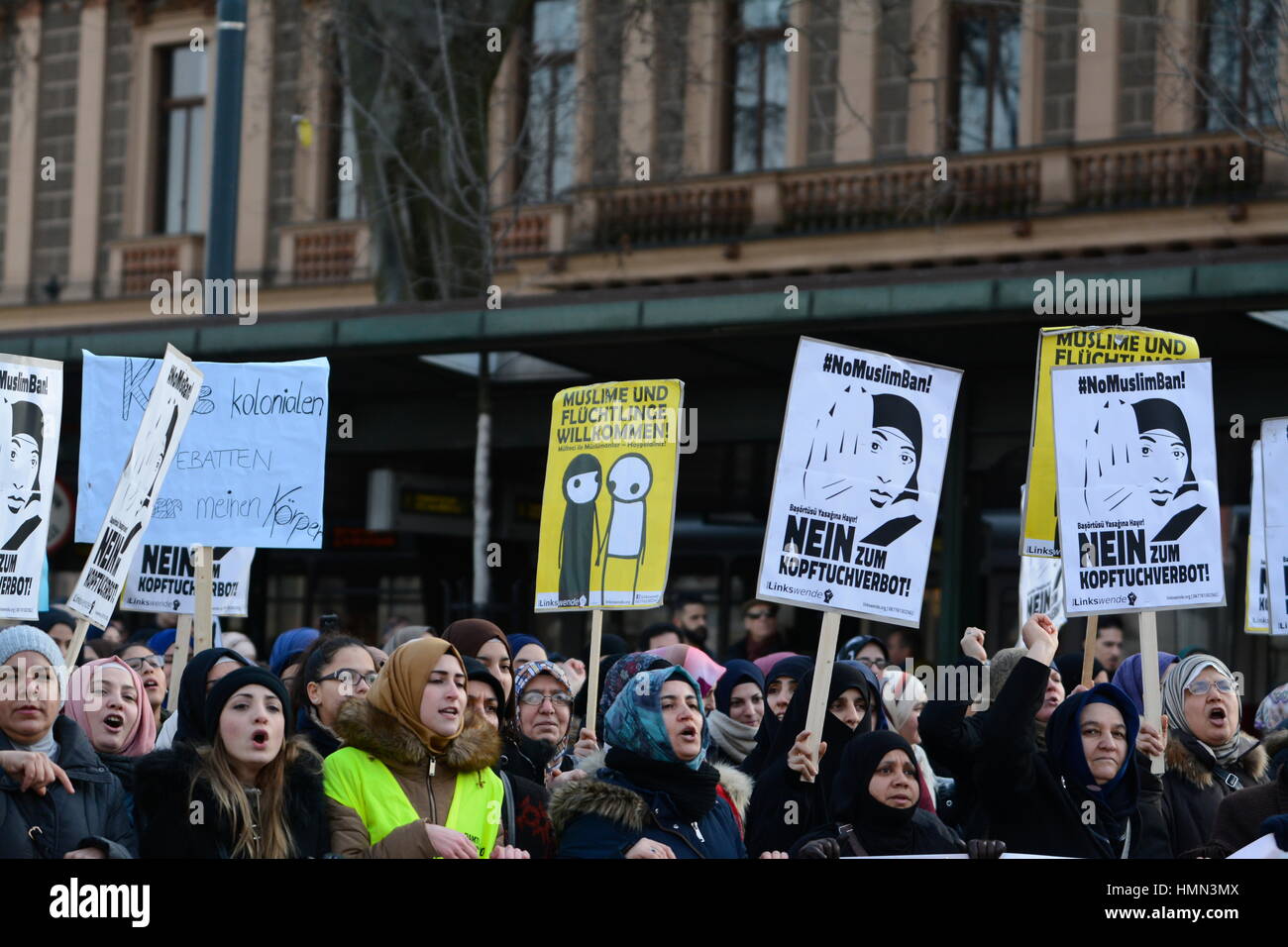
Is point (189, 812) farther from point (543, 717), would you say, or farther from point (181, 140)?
point (181, 140)

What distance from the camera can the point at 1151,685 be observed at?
271 inches

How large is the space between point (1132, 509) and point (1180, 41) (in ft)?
44.7

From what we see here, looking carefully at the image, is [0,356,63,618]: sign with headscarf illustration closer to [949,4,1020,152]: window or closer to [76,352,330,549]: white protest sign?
[76,352,330,549]: white protest sign

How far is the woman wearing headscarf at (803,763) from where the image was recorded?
20.7 ft

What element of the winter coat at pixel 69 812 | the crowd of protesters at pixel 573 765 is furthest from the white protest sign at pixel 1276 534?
the winter coat at pixel 69 812

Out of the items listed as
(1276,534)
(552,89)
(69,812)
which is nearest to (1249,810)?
(1276,534)

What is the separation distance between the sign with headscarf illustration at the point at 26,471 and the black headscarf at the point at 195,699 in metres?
2.00

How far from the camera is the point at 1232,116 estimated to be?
774 inches

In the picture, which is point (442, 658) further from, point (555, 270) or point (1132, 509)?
point (555, 270)

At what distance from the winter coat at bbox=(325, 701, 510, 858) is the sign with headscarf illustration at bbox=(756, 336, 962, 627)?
1.74 m

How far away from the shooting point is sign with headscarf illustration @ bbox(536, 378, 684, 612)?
8.77 m

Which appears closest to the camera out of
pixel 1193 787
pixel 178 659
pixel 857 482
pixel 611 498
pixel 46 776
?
pixel 46 776

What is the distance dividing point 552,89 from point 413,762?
1771 centimetres
